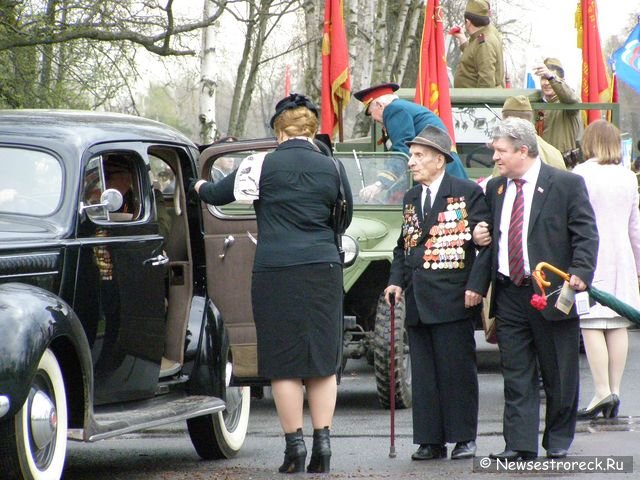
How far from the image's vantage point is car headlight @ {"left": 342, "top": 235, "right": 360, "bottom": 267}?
9.55m

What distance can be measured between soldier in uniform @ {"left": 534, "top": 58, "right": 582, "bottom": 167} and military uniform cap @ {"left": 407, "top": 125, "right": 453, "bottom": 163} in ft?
18.4

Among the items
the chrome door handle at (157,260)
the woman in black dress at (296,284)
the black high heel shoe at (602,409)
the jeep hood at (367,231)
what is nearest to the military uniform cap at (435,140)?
the woman in black dress at (296,284)

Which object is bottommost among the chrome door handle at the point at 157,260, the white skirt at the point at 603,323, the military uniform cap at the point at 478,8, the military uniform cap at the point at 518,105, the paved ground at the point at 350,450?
the paved ground at the point at 350,450

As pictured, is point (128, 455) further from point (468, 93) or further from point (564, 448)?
point (468, 93)

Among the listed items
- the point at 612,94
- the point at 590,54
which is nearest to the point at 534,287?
the point at 590,54

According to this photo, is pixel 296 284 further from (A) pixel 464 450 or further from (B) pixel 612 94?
(B) pixel 612 94

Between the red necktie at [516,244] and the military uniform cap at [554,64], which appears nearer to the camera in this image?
the red necktie at [516,244]

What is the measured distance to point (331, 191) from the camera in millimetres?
6891

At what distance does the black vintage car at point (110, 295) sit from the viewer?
5.82 metres

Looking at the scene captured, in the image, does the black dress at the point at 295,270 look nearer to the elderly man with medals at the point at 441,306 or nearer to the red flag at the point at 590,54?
the elderly man with medals at the point at 441,306

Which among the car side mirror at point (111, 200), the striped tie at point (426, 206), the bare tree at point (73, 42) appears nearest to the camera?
the car side mirror at point (111, 200)

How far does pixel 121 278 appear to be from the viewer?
22.2 ft

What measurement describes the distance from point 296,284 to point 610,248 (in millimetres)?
3134

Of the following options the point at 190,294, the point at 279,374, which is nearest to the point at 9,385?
the point at 279,374
